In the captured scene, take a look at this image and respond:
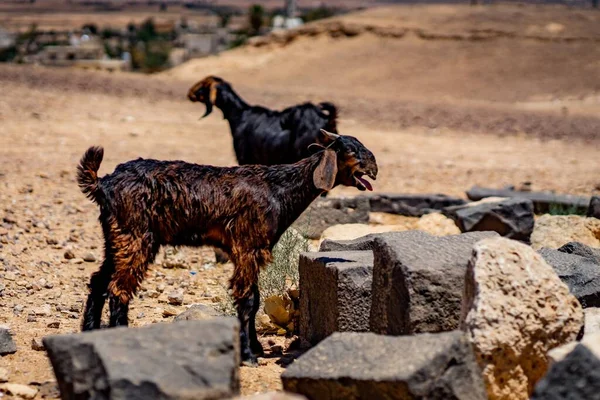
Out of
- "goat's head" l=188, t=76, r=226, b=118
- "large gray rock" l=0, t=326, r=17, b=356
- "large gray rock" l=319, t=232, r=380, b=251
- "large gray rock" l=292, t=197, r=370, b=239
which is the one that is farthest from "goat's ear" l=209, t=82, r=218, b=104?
"large gray rock" l=0, t=326, r=17, b=356

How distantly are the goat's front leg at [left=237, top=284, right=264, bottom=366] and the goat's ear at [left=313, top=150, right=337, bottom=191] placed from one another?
2.61 ft

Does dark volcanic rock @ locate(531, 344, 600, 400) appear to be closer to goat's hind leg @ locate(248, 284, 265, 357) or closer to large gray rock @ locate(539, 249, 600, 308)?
large gray rock @ locate(539, 249, 600, 308)

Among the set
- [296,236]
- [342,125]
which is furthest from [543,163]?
[296,236]

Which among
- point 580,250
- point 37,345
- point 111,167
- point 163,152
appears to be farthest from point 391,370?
point 163,152

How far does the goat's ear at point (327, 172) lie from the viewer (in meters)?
6.54

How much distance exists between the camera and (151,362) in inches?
177

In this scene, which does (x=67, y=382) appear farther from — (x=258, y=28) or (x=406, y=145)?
(x=258, y=28)

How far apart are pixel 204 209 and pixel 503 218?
4805mm

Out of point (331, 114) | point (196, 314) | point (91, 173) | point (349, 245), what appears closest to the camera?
point (91, 173)

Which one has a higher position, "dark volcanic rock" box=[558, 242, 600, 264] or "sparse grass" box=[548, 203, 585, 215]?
"dark volcanic rock" box=[558, 242, 600, 264]

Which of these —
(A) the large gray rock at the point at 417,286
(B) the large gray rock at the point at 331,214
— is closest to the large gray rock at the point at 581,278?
(A) the large gray rock at the point at 417,286

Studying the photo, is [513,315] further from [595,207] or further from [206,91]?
[206,91]

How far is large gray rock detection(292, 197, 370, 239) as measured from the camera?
34.9ft

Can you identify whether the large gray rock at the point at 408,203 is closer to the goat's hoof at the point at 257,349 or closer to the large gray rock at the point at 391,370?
the goat's hoof at the point at 257,349
